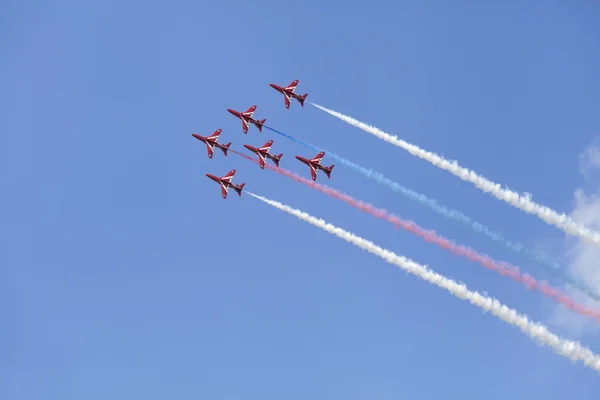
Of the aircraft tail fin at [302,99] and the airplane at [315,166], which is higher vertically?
the aircraft tail fin at [302,99]

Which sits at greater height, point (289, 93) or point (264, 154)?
point (289, 93)

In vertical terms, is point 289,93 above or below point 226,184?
above

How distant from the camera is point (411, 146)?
113 m

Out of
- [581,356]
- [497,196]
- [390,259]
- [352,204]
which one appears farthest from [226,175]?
[581,356]

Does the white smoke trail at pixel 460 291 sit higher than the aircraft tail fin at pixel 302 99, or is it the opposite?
the aircraft tail fin at pixel 302 99

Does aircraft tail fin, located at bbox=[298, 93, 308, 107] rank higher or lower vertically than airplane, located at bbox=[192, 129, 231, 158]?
higher

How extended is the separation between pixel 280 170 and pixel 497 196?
31.7 metres

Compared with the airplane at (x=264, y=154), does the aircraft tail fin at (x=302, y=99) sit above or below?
above

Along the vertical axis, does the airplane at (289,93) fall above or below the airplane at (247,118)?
above

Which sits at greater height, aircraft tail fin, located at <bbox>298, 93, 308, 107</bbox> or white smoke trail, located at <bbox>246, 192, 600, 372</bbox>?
aircraft tail fin, located at <bbox>298, 93, 308, 107</bbox>

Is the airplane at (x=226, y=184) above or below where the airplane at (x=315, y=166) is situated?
below

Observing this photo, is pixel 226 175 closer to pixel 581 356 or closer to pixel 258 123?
pixel 258 123

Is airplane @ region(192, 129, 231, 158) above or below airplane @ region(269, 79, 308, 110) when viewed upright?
below

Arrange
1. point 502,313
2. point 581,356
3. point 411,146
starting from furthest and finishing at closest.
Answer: point 411,146 < point 502,313 < point 581,356
